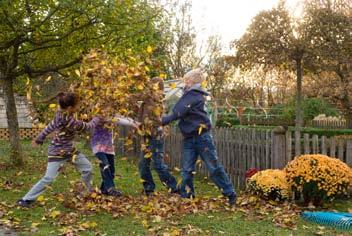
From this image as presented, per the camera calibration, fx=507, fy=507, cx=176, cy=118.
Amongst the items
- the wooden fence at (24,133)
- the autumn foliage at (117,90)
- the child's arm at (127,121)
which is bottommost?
the wooden fence at (24,133)

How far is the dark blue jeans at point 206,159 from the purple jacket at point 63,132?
137 cm

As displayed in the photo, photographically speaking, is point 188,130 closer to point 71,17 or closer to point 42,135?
point 42,135

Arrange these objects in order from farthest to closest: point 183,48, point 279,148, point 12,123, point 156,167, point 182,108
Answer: point 183,48, point 12,123, point 279,148, point 156,167, point 182,108

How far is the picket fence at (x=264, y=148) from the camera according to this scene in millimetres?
8211

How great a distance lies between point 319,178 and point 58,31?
233 inches

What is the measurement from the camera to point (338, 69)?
28.4 m

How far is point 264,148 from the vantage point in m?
8.60

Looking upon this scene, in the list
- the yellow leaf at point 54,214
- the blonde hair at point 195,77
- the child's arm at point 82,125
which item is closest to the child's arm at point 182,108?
the blonde hair at point 195,77

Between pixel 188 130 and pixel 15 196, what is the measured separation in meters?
2.80

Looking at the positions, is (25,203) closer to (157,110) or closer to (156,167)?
(156,167)

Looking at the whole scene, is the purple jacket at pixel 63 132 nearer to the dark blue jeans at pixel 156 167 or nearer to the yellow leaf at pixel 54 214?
the yellow leaf at pixel 54 214

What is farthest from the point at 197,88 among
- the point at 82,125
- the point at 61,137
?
the point at 61,137

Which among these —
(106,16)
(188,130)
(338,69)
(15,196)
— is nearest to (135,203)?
(188,130)

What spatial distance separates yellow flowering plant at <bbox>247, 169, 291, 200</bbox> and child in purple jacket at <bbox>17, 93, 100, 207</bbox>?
2626 millimetres
